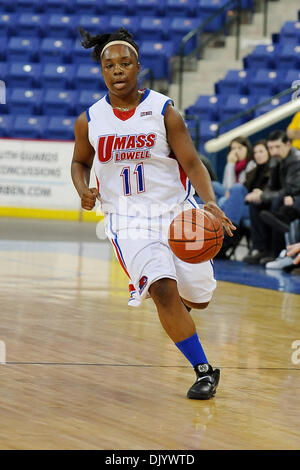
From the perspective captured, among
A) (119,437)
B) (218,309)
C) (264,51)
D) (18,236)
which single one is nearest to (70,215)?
(18,236)

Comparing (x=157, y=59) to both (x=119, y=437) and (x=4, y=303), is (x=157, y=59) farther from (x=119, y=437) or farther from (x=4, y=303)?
(x=119, y=437)

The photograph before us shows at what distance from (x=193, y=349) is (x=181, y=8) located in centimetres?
1537

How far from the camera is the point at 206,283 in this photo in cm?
413

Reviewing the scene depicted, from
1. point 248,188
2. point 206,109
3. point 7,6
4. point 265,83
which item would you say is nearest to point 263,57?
point 265,83

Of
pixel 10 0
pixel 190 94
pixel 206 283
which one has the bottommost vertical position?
pixel 206 283

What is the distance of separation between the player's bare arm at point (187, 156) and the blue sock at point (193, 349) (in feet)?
1.94

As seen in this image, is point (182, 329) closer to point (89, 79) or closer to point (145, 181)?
point (145, 181)

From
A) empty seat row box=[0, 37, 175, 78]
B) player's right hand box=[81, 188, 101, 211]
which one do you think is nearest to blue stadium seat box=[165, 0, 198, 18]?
empty seat row box=[0, 37, 175, 78]

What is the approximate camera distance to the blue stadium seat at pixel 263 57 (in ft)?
55.3

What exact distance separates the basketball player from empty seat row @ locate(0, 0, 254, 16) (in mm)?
14705

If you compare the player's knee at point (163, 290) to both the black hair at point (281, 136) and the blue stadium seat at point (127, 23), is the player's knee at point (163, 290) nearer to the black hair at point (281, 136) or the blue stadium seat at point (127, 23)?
the black hair at point (281, 136)

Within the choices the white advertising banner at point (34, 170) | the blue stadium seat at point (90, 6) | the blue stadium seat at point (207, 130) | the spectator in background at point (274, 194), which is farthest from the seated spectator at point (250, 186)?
the blue stadium seat at point (90, 6)

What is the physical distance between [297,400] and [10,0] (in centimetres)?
1638
